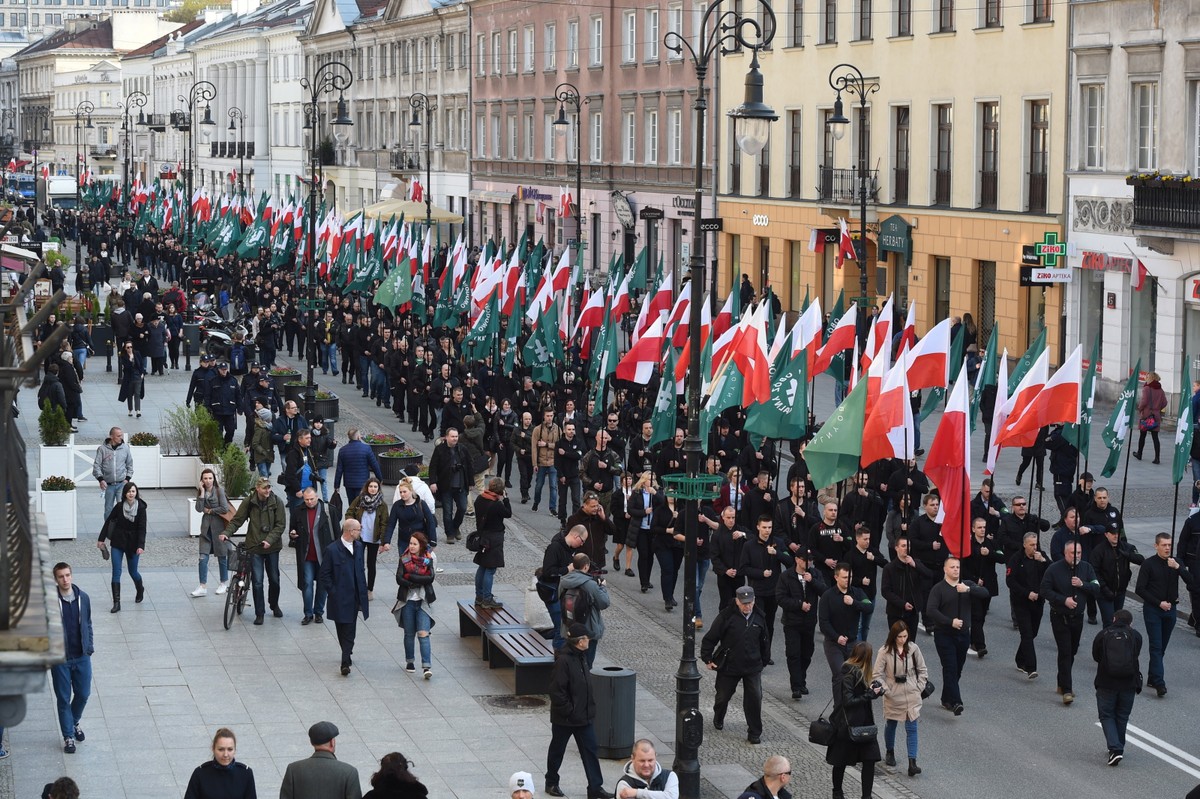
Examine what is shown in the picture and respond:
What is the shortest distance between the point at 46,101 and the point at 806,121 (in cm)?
13365

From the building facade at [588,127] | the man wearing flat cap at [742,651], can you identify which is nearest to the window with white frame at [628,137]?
the building facade at [588,127]

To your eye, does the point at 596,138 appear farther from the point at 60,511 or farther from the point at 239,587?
the point at 239,587

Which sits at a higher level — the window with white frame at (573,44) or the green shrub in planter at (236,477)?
the window with white frame at (573,44)

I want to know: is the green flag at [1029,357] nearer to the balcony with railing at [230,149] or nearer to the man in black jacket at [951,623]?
the man in black jacket at [951,623]

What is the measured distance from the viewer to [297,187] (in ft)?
348

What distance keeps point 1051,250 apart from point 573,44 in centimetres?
3330

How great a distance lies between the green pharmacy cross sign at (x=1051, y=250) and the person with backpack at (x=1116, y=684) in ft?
77.1

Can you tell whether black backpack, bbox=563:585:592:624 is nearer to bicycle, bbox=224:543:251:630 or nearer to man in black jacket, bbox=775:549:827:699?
man in black jacket, bbox=775:549:827:699

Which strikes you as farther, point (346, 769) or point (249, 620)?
point (249, 620)

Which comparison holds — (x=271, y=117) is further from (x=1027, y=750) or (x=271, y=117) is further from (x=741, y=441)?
(x=1027, y=750)

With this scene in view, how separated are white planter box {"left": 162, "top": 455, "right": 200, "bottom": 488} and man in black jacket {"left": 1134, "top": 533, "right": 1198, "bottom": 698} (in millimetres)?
14435

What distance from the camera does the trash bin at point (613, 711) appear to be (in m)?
15.4

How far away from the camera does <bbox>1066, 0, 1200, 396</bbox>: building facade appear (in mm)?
34500

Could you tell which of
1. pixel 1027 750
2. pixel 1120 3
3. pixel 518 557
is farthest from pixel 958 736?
pixel 1120 3
